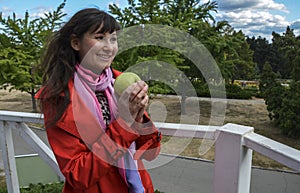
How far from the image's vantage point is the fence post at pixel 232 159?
0.95m

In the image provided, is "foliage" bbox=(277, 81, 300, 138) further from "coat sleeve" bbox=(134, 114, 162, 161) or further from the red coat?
the red coat

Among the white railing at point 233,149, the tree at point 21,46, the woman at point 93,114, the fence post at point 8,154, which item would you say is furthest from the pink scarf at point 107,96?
the tree at point 21,46

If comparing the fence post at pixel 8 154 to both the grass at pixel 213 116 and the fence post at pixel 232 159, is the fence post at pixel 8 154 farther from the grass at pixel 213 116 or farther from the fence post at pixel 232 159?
the fence post at pixel 232 159

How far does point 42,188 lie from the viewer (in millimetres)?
2336

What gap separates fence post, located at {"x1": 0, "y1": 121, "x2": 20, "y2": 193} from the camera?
1.51m

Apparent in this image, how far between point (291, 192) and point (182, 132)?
440 cm

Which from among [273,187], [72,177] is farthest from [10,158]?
[273,187]

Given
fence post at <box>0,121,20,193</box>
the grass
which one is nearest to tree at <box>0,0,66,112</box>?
the grass

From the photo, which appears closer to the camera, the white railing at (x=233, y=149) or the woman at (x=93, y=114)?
the woman at (x=93, y=114)

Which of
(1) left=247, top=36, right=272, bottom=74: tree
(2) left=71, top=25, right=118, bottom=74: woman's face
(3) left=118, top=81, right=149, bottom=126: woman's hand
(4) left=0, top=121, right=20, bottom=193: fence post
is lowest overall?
(4) left=0, top=121, right=20, bottom=193: fence post

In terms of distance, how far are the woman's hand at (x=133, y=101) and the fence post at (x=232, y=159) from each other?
0.40 meters

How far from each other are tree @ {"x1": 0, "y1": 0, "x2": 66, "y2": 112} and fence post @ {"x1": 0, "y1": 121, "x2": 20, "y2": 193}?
6826 millimetres

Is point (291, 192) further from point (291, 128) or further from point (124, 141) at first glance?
point (124, 141)

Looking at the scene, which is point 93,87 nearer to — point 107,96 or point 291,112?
point 107,96
